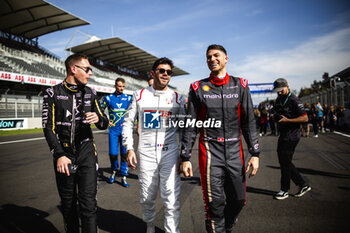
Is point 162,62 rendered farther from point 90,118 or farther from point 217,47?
point 90,118

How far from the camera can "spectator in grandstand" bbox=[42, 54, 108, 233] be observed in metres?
2.30

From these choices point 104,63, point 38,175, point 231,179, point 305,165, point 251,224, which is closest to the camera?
point 231,179

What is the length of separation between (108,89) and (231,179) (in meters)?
29.9

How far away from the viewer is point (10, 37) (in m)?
27.6

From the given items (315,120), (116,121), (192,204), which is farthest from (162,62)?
(315,120)

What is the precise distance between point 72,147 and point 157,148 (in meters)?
0.88

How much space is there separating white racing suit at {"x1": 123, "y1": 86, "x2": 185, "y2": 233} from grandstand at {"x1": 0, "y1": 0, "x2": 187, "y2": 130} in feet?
57.0

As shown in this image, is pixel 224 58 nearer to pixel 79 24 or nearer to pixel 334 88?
pixel 334 88

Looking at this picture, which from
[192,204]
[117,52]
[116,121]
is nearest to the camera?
[192,204]

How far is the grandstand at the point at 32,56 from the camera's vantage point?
18.4 m

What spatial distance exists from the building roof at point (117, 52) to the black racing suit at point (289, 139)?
35.5 metres

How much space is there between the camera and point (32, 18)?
2578 centimetres

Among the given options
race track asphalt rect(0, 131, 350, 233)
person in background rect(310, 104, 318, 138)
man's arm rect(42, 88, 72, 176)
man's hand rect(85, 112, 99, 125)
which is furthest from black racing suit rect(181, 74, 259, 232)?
person in background rect(310, 104, 318, 138)

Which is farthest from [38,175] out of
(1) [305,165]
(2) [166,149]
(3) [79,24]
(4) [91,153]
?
(3) [79,24]
